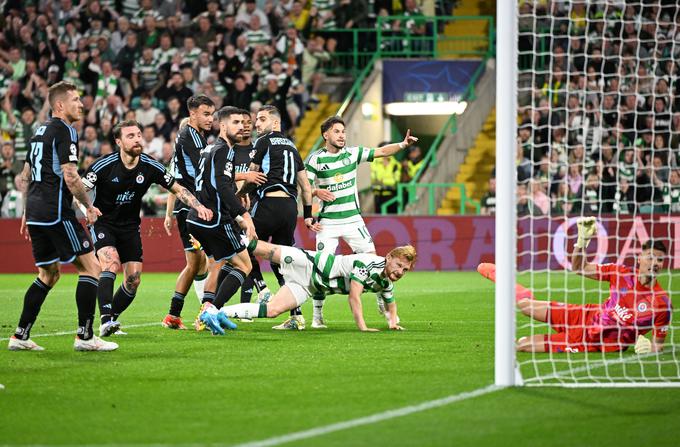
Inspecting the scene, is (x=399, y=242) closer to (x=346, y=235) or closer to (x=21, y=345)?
(x=346, y=235)

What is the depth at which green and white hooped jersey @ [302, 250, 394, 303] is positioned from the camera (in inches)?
390

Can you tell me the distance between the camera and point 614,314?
28.9 feet

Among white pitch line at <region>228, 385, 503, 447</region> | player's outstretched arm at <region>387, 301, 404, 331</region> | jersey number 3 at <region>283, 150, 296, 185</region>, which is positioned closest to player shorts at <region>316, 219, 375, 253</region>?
jersey number 3 at <region>283, 150, 296, 185</region>

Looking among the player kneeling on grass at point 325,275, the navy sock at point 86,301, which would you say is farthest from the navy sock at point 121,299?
the navy sock at point 86,301

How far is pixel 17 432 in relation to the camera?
571 cm

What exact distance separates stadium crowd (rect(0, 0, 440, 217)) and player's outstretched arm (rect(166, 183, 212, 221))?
11928 millimetres

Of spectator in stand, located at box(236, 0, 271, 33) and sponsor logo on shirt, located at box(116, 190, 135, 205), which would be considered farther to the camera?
spectator in stand, located at box(236, 0, 271, 33)

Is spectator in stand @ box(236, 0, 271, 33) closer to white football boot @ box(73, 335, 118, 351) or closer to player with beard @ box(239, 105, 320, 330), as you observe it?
player with beard @ box(239, 105, 320, 330)

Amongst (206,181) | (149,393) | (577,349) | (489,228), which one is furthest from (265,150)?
(489,228)

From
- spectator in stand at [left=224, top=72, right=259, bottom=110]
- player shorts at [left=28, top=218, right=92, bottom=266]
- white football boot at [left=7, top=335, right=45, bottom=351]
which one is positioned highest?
spectator in stand at [left=224, top=72, right=259, bottom=110]

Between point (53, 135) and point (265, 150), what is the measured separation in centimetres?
301

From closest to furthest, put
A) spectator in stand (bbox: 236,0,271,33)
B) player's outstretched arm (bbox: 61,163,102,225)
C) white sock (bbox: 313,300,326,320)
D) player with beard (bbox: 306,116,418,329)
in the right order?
player's outstretched arm (bbox: 61,163,102,225) → white sock (bbox: 313,300,326,320) → player with beard (bbox: 306,116,418,329) → spectator in stand (bbox: 236,0,271,33)

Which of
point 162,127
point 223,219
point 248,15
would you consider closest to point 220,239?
point 223,219

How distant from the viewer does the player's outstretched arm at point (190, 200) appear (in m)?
9.69
